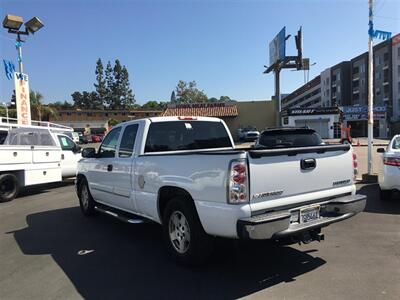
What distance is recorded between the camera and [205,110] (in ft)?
184

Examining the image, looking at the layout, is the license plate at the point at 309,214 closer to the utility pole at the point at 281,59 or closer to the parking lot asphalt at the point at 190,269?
the parking lot asphalt at the point at 190,269

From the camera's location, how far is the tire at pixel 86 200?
8227 mm

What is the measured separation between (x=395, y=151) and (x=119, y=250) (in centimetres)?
627

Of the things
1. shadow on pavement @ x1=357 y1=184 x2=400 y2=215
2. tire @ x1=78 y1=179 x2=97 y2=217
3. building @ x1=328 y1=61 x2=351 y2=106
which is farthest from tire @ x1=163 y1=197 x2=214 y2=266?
building @ x1=328 y1=61 x2=351 y2=106

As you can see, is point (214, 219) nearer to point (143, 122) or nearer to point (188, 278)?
point (188, 278)

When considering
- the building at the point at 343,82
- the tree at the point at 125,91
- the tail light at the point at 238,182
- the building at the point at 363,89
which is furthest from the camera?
the tree at the point at 125,91

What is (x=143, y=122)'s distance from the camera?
628 cm

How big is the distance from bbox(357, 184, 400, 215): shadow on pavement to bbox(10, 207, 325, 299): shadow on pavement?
11.1 feet

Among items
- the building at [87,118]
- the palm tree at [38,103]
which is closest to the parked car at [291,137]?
the palm tree at [38,103]

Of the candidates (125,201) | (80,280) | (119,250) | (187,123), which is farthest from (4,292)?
(187,123)

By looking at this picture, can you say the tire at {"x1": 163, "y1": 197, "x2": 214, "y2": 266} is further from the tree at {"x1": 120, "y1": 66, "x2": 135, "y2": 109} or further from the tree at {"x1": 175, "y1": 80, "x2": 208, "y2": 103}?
the tree at {"x1": 120, "y1": 66, "x2": 135, "y2": 109}

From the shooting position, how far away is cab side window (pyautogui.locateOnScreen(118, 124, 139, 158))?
6387 mm

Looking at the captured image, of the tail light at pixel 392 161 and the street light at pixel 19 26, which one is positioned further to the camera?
the street light at pixel 19 26

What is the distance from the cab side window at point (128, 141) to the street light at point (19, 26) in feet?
53.2
